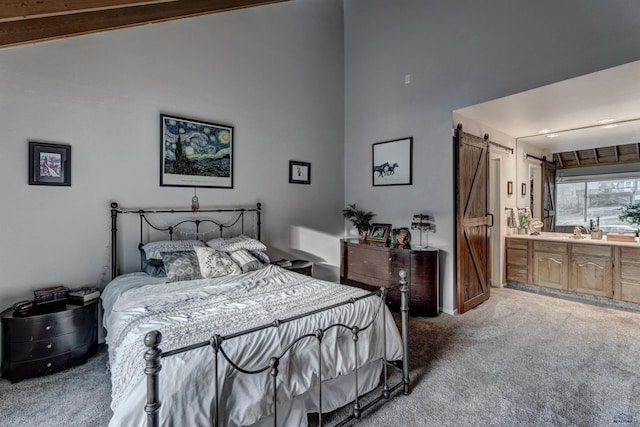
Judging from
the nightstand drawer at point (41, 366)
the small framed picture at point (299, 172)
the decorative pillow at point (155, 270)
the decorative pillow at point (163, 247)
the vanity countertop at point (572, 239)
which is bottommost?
the nightstand drawer at point (41, 366)

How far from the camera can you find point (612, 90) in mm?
3178

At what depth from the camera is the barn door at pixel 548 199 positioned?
233 inches

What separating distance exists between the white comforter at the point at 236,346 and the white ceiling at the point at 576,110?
2.93 meters

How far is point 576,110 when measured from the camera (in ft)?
12.3

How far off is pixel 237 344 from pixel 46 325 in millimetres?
1976

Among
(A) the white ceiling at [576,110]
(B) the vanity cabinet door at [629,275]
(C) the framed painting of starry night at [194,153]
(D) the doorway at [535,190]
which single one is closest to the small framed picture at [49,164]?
(C) the framed painting of starry night at [194,153]

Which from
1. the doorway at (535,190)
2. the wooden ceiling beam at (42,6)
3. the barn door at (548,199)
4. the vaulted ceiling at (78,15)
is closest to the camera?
the wooden ceiling beam at (42,6)

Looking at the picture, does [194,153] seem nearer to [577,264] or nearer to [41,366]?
[41,366]

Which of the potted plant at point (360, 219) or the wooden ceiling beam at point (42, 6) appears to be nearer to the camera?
the wooden ceiling beam at point (42, 6)

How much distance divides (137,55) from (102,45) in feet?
1.02

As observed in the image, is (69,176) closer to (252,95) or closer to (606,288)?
(252,95)

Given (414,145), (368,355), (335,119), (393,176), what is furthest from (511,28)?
(368,355)

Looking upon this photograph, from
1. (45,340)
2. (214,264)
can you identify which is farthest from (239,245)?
(45,340)

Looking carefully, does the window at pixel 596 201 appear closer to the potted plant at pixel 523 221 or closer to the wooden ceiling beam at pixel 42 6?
the potted plant at pixel 523 221
